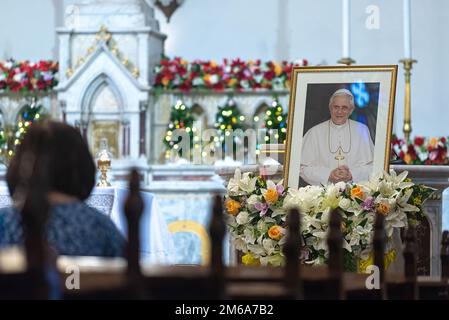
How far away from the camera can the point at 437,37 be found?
11562mm

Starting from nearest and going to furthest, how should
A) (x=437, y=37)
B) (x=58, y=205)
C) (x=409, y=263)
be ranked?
(x=58, y=205) → (x=409, y=263) → (x=437, y=37)

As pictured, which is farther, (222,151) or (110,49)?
(110,49)

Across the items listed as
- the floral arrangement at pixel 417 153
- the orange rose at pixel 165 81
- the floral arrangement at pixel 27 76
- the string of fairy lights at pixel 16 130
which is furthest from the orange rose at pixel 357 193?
the floral arrangement at pixel 27 76

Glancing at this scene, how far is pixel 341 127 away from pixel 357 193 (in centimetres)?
35

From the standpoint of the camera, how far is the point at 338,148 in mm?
4520

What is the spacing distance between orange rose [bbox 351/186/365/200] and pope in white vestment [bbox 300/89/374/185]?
175 mm

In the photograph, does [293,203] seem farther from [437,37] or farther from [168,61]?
[437,37]

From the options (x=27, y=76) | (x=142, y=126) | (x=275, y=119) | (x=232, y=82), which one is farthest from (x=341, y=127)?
(x=27, y=76)

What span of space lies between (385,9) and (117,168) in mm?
3440

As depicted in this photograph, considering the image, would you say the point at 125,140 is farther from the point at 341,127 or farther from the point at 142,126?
the point at 341,127

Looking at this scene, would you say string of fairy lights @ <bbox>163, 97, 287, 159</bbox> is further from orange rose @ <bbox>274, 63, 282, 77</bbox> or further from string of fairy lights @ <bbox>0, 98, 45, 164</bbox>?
string of fairy lights @ <bbox>0, 98, 45, 164</bbox>

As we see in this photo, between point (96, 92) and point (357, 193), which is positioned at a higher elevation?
point (96, 92)

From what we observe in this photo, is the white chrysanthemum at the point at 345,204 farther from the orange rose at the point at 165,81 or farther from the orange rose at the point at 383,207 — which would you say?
the orange rose at the point at 165,81
